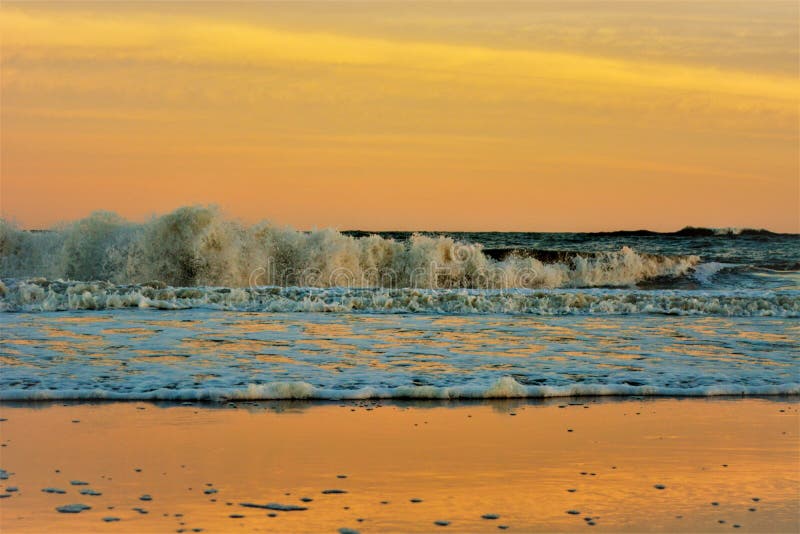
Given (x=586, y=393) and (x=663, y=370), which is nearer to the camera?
(x=586, y=393)

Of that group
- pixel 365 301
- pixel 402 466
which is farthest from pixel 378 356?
pixel 365 301

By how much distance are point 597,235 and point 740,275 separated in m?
25.7

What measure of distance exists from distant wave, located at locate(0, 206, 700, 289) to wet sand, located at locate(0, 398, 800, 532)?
13261 millimetres

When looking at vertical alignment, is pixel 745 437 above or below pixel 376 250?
below

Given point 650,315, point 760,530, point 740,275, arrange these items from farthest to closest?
point 740,275, point 650,315, point 760,530

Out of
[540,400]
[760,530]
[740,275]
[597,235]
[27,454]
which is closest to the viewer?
[760,530]

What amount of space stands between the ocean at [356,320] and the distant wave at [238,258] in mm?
39

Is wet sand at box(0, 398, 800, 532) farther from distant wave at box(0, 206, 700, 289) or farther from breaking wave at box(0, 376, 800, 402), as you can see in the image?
distant wave at box(0, 206, 700, 289)

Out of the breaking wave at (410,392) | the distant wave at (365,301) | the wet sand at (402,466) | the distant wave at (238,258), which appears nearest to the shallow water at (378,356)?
the breaking wave at (410,392)

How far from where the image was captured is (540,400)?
307 inches

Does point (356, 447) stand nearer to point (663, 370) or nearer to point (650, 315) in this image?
point (663, 370)

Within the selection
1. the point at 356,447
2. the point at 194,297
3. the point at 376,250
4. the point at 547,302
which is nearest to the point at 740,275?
the point at 376,250

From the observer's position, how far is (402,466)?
555 cm

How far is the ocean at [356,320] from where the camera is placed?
8.27 metres
